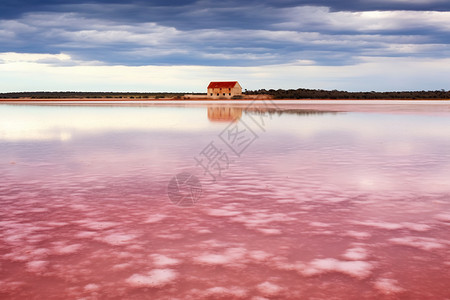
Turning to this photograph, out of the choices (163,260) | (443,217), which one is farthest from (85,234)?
(443,217)

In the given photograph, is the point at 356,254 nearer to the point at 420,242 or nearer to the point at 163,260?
the point at 420,242

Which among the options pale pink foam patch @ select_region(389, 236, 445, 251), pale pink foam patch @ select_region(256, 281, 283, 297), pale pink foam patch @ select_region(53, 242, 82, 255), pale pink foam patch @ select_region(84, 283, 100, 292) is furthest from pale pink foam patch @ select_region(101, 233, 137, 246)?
pale pink foam patch @ select_region(389, 236, 445, 251)

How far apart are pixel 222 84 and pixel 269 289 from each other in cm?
11928

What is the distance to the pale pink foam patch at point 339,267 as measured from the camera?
4.30 m

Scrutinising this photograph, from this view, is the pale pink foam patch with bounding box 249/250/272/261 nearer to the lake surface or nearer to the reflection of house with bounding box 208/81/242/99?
the lake surface

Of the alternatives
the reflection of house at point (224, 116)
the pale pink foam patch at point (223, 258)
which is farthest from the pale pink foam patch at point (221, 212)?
the reflection of house at point (224, 116)

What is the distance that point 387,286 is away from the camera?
13.1ft

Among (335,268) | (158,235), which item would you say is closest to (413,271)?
(335,268)

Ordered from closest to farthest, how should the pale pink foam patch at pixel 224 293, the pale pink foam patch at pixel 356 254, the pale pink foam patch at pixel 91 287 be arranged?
the pale pink foam patch at pixel 224 293, the pale pink foam patch at pixel 91 287, the pale pink foam patch at pixel 356 254

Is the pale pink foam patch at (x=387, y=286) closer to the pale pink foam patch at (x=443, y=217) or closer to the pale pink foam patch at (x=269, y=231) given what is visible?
the pale pink foam patch at (x=269, y=231)

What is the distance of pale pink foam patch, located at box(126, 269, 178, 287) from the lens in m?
4.06

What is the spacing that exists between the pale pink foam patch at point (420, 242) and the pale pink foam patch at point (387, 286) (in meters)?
1.07

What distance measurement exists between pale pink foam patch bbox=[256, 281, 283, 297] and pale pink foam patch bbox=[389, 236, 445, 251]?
73.0 inches

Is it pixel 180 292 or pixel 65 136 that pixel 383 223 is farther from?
pixel 65 136
